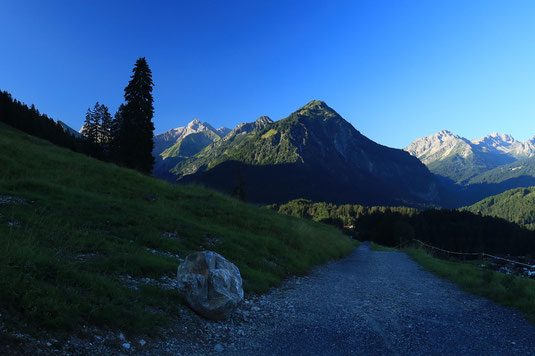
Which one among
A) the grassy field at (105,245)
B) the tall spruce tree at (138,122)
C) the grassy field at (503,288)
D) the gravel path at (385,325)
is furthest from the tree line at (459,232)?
the gravel path at (385,325)

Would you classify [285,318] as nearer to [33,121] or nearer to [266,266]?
[266,266]

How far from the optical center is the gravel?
221 inches

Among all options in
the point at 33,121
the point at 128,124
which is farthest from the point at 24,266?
the point at 33,121

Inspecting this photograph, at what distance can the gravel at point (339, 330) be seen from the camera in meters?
5.61

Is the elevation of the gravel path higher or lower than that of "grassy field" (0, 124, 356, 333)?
lower

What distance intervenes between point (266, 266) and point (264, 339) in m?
6.30

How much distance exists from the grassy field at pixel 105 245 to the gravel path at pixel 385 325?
7.00 ft

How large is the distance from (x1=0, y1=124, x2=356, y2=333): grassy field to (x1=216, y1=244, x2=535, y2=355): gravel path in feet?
7.00

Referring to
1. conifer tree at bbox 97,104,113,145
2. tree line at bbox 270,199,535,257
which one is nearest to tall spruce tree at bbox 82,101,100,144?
conifer tree at bbox 97,104,113,145

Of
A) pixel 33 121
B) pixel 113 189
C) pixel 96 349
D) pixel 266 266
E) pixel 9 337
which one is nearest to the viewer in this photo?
pixel 9 337

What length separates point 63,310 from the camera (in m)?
5.11

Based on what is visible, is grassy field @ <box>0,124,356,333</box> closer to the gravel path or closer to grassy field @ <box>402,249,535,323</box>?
the gravel path

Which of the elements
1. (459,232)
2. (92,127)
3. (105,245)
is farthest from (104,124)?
(459,232)

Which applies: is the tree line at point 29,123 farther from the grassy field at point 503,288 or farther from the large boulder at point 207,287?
the grassy field at point 503,288
